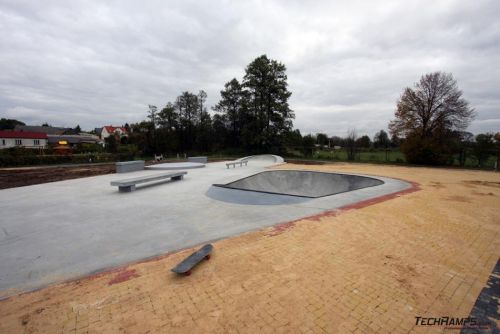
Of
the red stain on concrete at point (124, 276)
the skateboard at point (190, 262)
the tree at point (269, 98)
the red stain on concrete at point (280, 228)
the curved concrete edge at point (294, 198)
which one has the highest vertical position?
the tree at point (269, 98)

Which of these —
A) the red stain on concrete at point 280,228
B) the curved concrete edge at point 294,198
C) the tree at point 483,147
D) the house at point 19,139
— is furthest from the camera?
the house at point 19,139

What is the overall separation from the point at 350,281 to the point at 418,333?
0.78 metres

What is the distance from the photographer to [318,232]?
4156 millimetres

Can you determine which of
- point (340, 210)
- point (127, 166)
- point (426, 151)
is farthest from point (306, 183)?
point (426, 151)

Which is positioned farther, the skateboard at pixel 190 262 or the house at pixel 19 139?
the house at pixel 19 139

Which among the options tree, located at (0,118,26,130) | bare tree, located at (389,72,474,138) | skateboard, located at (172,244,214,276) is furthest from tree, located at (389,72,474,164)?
tree, located at (0,118,26,130)

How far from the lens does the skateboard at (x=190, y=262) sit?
2.80 m

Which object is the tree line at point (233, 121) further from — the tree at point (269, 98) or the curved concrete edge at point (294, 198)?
the curved concrete edge at point (294, 198)

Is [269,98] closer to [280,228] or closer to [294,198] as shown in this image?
[294,198]

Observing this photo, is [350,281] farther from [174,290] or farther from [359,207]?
[359,207]

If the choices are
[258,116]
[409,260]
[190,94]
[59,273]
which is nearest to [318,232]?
[409,260]

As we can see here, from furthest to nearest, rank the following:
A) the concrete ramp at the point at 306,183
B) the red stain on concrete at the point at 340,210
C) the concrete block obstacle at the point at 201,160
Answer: the concrete block obstacle at the point at 201,160 < the concrete ramp at the point at 306,183 < the red stain on concrete at the point at 340,210

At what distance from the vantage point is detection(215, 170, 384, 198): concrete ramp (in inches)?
392

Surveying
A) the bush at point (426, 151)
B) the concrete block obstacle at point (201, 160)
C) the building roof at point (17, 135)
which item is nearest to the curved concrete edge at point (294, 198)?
the concrete block obstacle at point (201, 160)
